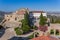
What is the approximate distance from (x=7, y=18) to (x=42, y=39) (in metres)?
23.9

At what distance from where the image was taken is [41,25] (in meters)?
29.4

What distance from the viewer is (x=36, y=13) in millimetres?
46250

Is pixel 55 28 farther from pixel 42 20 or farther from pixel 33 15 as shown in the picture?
pixel 33 15

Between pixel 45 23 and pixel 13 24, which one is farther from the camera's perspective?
pixel 13 24

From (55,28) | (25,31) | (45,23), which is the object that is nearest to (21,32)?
(25,31)

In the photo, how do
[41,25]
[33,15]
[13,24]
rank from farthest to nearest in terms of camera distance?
[33,15] → [13,24] → [41,25]

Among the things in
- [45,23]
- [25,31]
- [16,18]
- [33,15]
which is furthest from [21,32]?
[33,15]

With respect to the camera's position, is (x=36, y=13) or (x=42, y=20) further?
(x=36, y=13)

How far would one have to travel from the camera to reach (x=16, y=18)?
124ft

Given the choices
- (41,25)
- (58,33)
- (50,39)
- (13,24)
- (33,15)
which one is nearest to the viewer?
(50,39)

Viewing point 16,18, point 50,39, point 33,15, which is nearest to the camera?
point 50,39

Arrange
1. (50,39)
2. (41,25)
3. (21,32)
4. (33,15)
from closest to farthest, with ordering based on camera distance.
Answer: (50,39) → (21,32) → (41,25) → (33,15)

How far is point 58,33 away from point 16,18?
17.0 m

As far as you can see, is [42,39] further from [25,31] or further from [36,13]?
[36,13]
